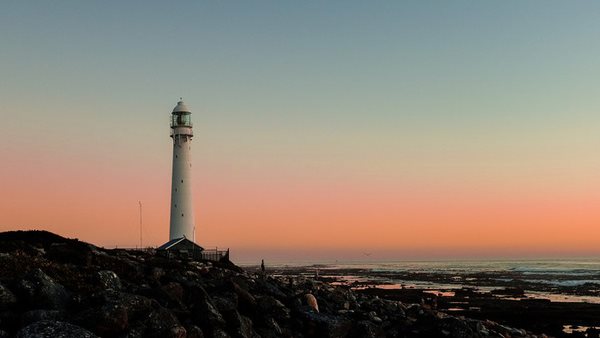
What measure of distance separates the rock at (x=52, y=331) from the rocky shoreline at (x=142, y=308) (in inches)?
0.7

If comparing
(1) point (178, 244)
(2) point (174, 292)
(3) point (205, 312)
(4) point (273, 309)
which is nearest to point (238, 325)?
(3) point (205, 312)

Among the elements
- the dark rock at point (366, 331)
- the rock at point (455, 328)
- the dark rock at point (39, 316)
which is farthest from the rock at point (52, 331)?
the rock at point (455, 328)

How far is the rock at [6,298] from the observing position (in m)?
12.6

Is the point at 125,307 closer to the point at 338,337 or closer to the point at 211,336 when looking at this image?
the point at 211,336

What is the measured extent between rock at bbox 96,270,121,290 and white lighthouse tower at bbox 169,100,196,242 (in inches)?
1304

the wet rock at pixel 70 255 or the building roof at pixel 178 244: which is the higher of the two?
the building roof at pixel 178 244

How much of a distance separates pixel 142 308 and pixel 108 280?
4.12m

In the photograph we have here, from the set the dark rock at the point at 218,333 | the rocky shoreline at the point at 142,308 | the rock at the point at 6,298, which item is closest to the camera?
the rocky shoreline at the point at 142,308

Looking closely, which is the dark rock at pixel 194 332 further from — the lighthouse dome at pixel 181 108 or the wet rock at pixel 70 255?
the lighthouse dome at pixel 181 108

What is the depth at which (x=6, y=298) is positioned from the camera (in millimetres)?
12664

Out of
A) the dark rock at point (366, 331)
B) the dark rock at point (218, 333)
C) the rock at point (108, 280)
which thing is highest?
the rock at point (108, 280)

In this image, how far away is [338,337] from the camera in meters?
16.5

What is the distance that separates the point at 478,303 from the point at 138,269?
2920 cm

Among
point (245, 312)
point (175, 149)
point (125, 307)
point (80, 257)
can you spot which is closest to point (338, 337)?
point (245, 312)
